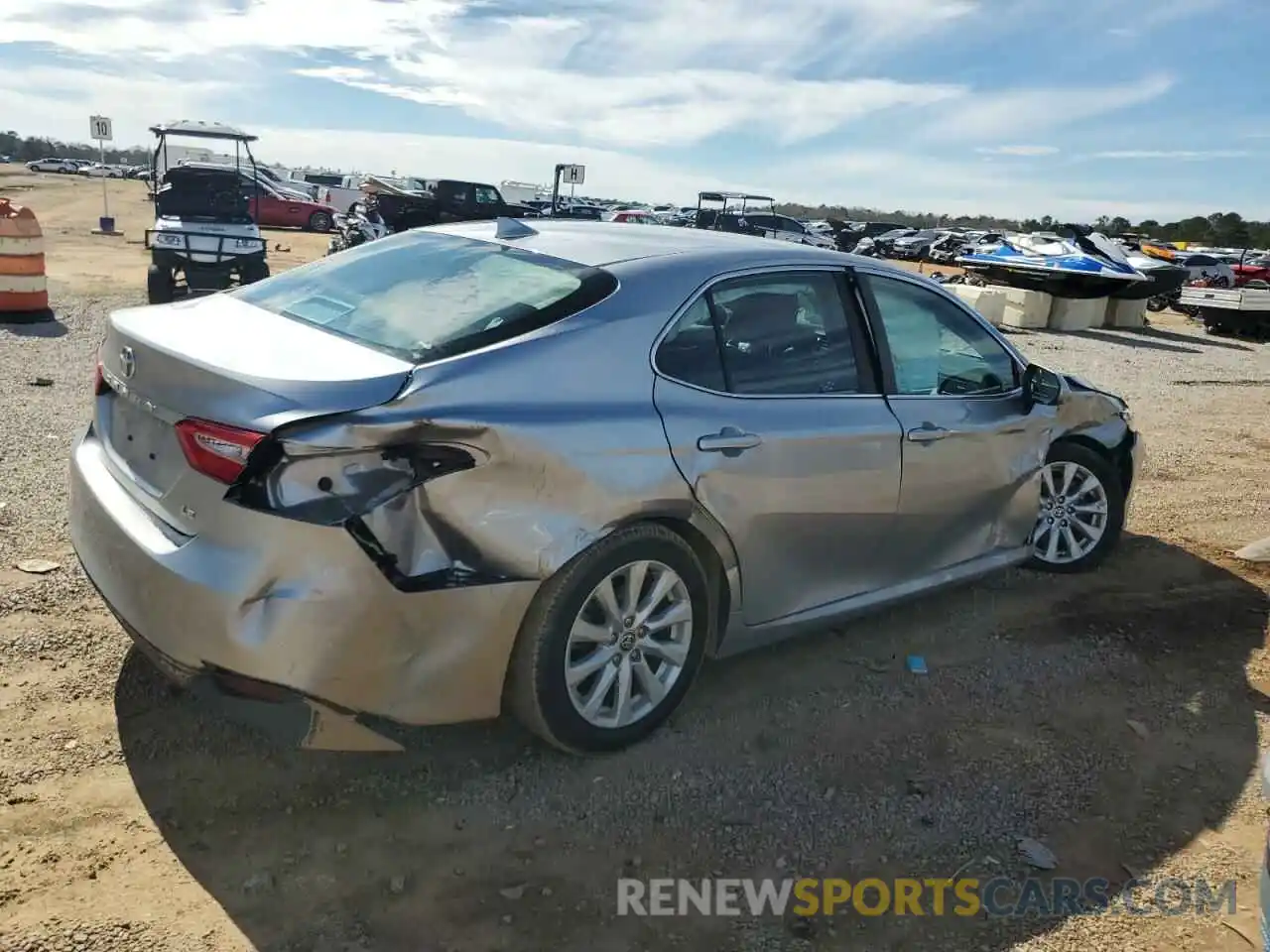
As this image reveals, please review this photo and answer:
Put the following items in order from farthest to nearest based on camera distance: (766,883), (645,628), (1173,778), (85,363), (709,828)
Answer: (85,363), (1173,778), (645,628), (709,828), (766,883)

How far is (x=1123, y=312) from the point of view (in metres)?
19.9

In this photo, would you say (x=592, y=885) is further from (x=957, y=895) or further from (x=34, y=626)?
(x=34, y=626)

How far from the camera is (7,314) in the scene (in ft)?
36.0

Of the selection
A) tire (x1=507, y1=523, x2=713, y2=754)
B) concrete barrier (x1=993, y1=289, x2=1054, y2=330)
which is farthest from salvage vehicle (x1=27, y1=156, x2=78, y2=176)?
tire (x1=507, y1=523, x2=713, y2=754)

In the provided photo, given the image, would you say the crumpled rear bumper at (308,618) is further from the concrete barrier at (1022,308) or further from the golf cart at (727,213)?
the golf cart at (727,213)

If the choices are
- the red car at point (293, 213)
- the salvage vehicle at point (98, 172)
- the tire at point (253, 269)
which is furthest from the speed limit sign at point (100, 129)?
the salvage vehicle at point (98, 172)

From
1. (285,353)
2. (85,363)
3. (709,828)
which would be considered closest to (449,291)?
(285,353)

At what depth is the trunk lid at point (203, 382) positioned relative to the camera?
8.84ft

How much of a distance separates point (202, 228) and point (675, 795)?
12493 mm

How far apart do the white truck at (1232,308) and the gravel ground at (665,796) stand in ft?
59.0

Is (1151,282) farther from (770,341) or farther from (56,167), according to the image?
(56,167)

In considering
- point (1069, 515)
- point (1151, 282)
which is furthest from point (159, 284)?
point (1151, 282)

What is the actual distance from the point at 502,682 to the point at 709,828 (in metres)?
0.78

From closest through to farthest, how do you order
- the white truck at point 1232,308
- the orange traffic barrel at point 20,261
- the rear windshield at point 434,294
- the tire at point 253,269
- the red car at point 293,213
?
1. the rear windshield at point 434,294
2. the orange traffic barrel at point 20,261
3. the tire at point 253,269
4. the white truck at point 1232,308
5. the red car at point 293,213
